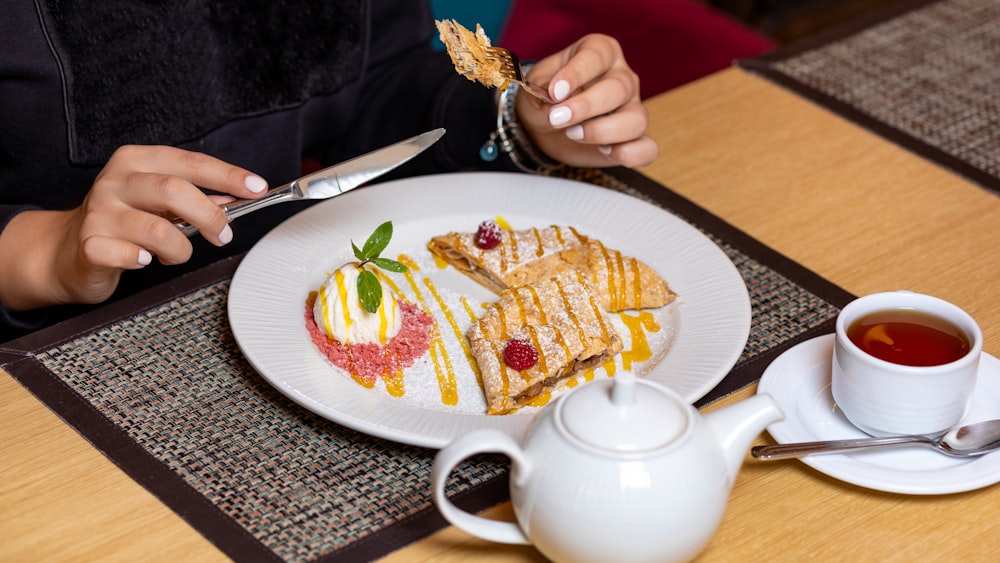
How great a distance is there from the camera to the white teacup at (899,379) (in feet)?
2.91

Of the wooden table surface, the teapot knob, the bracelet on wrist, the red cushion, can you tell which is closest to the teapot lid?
the teapot knob

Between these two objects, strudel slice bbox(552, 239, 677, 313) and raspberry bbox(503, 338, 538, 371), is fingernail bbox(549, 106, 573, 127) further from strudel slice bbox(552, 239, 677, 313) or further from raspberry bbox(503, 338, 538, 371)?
raspberry bbox(503, 338, 538, 371)

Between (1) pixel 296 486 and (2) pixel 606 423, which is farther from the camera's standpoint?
(1) pixel 296 486

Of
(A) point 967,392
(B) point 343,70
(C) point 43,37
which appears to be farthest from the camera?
(B) point 343,70

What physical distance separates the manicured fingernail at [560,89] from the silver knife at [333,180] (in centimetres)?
19

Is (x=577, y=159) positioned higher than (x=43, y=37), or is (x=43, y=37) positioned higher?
(x=43, y=37)

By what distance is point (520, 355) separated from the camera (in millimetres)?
1033

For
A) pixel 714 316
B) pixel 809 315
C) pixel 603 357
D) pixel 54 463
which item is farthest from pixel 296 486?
pixel 809 315

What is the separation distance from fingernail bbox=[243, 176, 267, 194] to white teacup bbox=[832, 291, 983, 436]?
0.61 metres

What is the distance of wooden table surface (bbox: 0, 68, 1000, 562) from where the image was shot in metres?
0.87

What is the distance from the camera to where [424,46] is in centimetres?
175

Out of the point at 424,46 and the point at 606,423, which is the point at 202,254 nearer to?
the point at 424,46

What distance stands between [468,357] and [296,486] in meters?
0.25

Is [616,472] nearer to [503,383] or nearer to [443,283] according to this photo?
[503,383]
